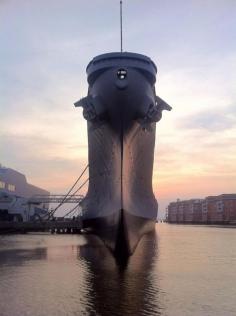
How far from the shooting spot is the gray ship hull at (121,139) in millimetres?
29281

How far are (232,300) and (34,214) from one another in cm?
8180

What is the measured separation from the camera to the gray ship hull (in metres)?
29.3

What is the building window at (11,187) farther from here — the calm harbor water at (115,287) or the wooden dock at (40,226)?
the calm harbor water at (115,287)

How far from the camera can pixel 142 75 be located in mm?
32656

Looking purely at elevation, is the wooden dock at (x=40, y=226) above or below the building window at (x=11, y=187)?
below

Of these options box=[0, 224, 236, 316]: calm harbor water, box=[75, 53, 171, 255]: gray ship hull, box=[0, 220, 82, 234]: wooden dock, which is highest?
box=[75, 53, 171, 255]: gray ship hull

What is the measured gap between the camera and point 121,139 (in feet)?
99.5

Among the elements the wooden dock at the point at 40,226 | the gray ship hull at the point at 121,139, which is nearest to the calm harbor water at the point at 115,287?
the gray ship hull at the point at 121,139

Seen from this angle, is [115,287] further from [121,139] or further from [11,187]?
[11,187]

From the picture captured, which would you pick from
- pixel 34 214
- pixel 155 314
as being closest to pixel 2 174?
pixel 34 214

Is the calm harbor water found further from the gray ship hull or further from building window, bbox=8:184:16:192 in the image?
building window, bbox=8:184:16:192

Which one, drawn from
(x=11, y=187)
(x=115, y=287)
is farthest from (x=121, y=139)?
(x=11, y=187)

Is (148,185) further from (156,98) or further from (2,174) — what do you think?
(2,174)

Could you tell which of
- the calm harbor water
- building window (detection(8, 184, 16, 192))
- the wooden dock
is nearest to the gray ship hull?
the calm harbor water
